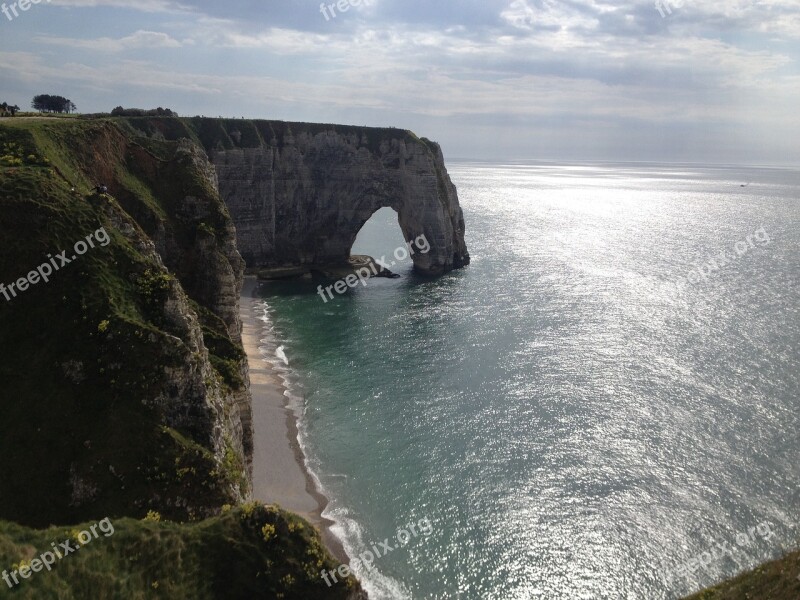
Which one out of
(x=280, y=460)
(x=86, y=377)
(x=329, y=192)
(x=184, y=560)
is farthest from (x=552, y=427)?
(x=329, y=192)

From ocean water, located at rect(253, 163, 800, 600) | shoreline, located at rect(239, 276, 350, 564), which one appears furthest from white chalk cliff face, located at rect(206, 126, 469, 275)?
shoreline, located at rect(239, 276, 350, 564)

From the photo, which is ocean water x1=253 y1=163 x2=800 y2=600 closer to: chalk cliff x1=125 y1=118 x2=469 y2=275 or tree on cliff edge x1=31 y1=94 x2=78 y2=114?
chalk cliff x1=125 y1=118 x2=469 y2=275

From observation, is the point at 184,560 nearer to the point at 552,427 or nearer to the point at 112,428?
the point at 112,428

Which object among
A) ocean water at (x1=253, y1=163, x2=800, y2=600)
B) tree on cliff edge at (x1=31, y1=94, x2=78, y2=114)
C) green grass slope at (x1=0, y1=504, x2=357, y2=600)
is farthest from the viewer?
tree on cliff edge at (x1=31, y1=94, x2=78, y2=114)

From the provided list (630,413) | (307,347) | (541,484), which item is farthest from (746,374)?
(307,347)

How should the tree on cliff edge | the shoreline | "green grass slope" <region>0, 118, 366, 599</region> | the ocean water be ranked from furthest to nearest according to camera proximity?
the tree on cliff edge → the shoreline → the ocean water → "green grass slope" <region>0, 118, 366, 599</region>

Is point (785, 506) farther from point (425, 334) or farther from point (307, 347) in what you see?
point (307, 347)
